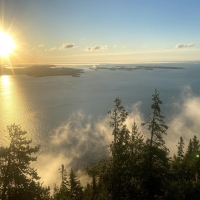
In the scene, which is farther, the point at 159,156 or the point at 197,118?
the point at 197,118

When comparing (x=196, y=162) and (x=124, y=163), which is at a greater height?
(x=124, y=163)

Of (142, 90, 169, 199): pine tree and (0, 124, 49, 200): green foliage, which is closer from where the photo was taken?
(0, 124, 49, 200): green foliage

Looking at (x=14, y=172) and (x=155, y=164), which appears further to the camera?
(x=155, y=164)

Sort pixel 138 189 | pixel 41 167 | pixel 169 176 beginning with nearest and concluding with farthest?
pixel 138 189 < pixel 169 176 < pixel 41 167

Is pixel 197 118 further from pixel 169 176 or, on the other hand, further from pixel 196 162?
pixel 169 176

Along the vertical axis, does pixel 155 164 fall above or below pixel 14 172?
below

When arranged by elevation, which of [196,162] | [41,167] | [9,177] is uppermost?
[9,177]

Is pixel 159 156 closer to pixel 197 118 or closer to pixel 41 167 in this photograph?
pixel 41 167

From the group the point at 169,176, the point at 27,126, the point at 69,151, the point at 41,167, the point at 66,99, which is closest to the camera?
the point at 169,176

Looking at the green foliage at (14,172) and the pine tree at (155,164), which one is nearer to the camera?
the green foliage at (14,172)

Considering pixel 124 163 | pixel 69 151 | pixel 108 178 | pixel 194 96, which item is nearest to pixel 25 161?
pixel 108 178
